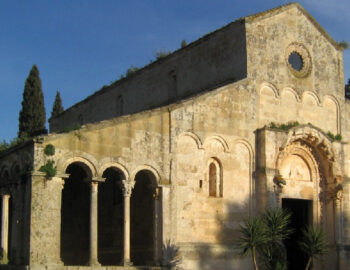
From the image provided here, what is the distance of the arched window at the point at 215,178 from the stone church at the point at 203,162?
0.04 metres

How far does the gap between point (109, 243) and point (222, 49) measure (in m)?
10.5

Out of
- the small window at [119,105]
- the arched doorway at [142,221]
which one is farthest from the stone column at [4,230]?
the small window at [119,105]

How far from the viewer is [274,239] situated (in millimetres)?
23688

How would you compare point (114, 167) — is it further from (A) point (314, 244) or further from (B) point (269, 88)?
(A) point (314, 244)

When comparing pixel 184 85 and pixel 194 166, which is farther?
pixel 184 85

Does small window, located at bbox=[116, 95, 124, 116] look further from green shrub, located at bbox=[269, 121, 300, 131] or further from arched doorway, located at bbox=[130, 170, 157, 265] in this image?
green shrub, located at bbox=[269, 121, 300, 131]

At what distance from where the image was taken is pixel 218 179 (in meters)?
24.9

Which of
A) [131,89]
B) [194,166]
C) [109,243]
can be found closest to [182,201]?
[194,166]

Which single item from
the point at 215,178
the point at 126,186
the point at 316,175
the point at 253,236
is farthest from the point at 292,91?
the point at 126,186

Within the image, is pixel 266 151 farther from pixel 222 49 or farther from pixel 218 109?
pixel 222 49

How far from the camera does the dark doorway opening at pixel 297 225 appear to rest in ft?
92.5

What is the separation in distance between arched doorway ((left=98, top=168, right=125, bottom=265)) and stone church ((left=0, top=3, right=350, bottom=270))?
7 centimetres

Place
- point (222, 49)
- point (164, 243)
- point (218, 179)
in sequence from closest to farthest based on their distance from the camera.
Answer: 1. point (164, 243)
2. point (218, 179)
3. point (222, 49)

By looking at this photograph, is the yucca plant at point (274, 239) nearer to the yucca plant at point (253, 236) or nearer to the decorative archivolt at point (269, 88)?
the yucca plant at point (253, 236)
